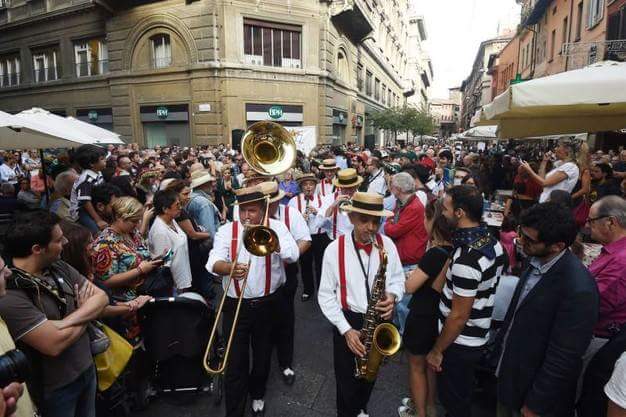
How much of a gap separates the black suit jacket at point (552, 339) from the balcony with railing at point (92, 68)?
25.0 m

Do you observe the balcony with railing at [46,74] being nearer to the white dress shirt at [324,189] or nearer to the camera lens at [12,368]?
the white dress shirt at [324,189]

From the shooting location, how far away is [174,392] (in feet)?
12.0

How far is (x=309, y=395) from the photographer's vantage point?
147 inches

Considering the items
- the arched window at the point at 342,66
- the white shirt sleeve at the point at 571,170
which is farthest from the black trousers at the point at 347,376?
the arched window at the point at 342,66

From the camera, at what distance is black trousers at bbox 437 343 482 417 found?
9.23ft

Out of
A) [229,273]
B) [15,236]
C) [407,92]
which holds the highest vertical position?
[407,92]

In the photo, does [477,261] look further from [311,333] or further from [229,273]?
[311,333]

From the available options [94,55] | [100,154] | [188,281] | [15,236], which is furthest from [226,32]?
[15,236]

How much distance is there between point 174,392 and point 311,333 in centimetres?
185

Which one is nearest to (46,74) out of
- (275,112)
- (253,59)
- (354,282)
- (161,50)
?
(161,50)

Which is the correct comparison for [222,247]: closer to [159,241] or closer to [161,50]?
[159,241]

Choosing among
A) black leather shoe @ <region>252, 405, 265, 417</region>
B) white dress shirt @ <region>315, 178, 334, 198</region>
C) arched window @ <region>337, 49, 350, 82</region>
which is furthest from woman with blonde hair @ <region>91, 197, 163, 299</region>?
arched window @ <region>337, 49, 350, 82</region>

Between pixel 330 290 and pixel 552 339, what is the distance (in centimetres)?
151

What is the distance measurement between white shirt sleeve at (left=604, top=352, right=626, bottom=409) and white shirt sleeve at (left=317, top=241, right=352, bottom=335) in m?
1.57
